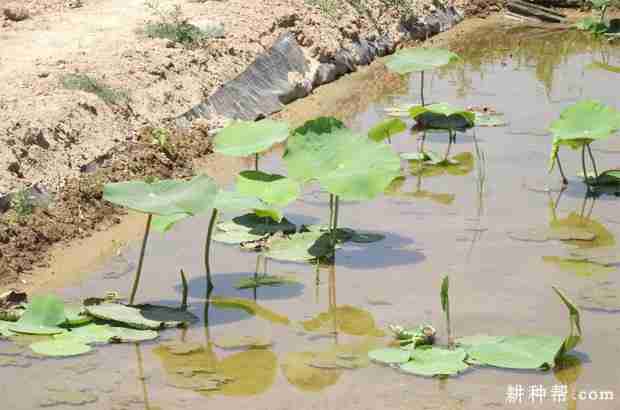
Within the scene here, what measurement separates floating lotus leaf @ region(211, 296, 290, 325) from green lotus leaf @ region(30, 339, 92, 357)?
0.86 meters

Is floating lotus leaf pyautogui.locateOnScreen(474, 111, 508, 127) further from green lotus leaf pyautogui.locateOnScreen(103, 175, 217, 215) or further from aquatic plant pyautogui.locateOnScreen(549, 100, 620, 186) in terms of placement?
green lotus leaf pyautogui.locateOnScreen(103, 175, 217, 215)

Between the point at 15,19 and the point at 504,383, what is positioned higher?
the point at 15,19

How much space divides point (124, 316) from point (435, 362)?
1506mm

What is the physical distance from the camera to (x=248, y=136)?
6.91 m

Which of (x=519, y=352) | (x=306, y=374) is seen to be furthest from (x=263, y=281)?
(x=519, y=352)

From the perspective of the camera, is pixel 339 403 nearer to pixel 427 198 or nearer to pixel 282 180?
pixel 282 180

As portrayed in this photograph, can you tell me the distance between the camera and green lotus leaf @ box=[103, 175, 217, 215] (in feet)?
18.6

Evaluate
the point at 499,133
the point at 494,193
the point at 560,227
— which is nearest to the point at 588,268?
the point at 560,227

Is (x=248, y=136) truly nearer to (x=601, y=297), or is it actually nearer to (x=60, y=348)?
(x=60, y=348)

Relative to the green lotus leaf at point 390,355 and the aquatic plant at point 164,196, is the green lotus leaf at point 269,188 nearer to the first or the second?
the aquatic plant at point 164,196

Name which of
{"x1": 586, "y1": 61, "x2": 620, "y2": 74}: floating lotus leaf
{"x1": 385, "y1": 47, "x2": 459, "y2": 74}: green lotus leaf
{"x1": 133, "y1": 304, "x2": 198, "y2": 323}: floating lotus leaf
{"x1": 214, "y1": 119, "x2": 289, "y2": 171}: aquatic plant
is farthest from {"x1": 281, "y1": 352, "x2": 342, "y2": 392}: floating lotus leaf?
{"x1": 586, "y1": 61, "x2": 620, "y2": 74}: floating lotus leaf

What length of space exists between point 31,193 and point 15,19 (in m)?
3.29

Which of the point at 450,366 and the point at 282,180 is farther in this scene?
the point at 282,180

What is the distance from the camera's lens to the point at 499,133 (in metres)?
9.22
